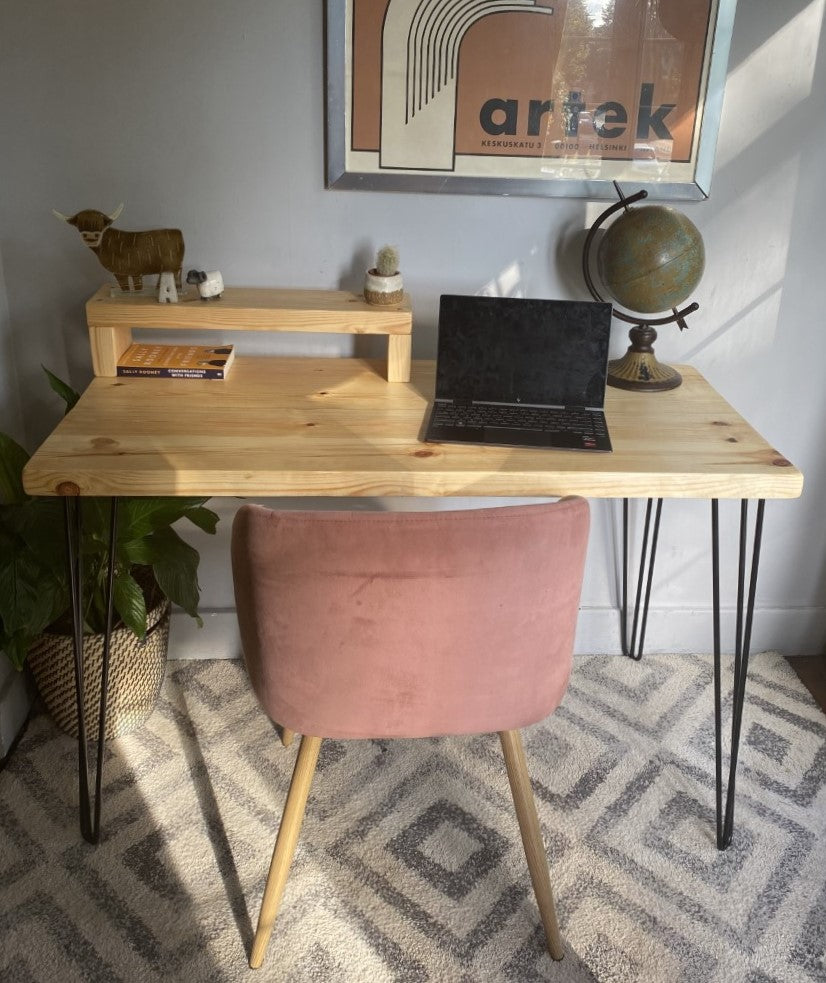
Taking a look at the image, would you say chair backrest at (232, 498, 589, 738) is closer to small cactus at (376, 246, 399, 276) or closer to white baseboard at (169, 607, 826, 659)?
small cactus at (376, 246, 399, 276)

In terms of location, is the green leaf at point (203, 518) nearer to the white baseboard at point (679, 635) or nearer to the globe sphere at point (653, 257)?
the white baseboard at point (679, 635)

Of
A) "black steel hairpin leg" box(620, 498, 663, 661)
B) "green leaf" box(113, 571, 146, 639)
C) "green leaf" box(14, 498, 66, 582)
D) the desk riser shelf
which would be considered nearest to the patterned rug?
"black steel hairpin leg" box(620, 498, 663, 661)

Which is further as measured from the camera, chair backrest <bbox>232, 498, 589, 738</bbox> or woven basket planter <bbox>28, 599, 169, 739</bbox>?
woven basket planter <bbox>28, 599, 169, 739</bbox>

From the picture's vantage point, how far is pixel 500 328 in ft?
5.39

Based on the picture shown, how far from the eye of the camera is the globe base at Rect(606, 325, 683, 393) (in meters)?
1.76

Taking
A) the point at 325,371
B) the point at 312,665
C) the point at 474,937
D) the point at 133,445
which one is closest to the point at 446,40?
the point at 325,371

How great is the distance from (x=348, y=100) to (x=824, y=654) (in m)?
1.75

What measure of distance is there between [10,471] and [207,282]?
517 mm

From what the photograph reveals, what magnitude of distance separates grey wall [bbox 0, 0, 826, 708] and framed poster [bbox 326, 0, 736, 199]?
5cm

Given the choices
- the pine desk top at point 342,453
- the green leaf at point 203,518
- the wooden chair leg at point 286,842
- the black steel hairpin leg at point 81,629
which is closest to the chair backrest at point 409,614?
the wooden chair leg at point 286,842

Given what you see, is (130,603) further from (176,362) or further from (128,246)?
(128,246)

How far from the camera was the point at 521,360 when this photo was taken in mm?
1642

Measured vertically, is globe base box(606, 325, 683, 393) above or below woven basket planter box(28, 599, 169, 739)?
above

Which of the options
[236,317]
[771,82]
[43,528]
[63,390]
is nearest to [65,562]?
[43,528]
